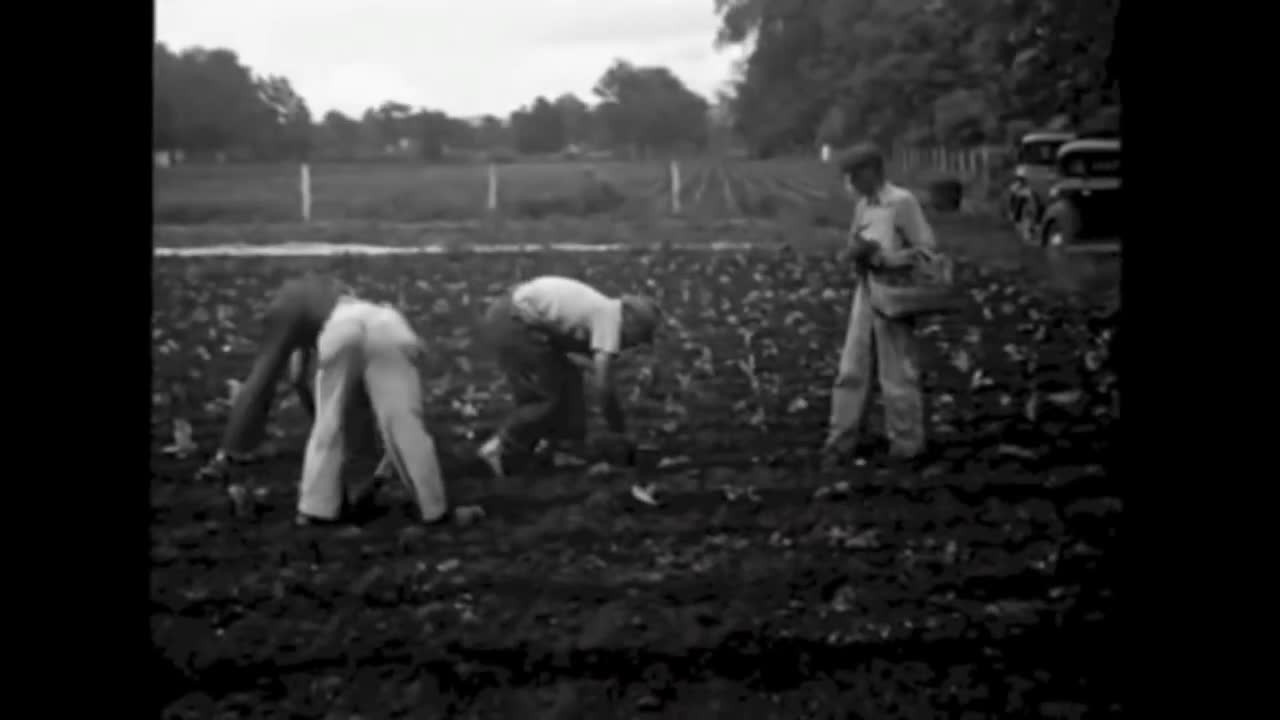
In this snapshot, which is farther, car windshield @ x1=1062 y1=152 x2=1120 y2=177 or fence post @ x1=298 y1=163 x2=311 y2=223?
fence post @ x1=298 y1=163 x2=311 y2=223

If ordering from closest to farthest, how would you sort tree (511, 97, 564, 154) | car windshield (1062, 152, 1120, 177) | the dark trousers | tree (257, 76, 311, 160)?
car windshield (1062, 152, 1120, 177), tree (257, 76, 311, 160), tree (511, 97, 564, 154), the dark trousers

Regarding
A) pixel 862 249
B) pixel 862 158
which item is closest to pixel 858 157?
pixel 862 158

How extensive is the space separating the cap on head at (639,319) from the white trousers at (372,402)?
19.9 inches

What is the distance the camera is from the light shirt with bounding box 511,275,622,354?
3.88m

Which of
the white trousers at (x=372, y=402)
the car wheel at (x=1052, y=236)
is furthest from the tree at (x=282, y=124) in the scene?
the car wheel at (x=1052, y=236)

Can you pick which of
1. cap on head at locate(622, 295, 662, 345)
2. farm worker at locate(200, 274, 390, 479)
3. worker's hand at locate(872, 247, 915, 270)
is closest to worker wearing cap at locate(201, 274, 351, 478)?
farm worker at locate(200, 274, 390, 479)

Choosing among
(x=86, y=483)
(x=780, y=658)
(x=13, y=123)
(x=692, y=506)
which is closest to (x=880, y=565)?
(x=780, y=658)

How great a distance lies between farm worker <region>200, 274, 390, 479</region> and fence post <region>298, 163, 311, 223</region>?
0.15 m

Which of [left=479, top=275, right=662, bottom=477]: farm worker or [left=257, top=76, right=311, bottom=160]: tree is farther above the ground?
[left=257, top=76, right=311, bottom=160]: tree

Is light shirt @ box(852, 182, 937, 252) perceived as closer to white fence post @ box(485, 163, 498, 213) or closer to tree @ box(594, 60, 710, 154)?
tree @ box(594, 60, 710, 154)

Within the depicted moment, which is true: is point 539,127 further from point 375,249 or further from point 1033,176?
point 1033,176

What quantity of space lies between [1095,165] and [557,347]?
1368 mm

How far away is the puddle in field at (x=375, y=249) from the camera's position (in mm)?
3680

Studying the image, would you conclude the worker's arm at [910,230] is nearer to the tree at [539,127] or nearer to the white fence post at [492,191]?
the tree at [539,127]
